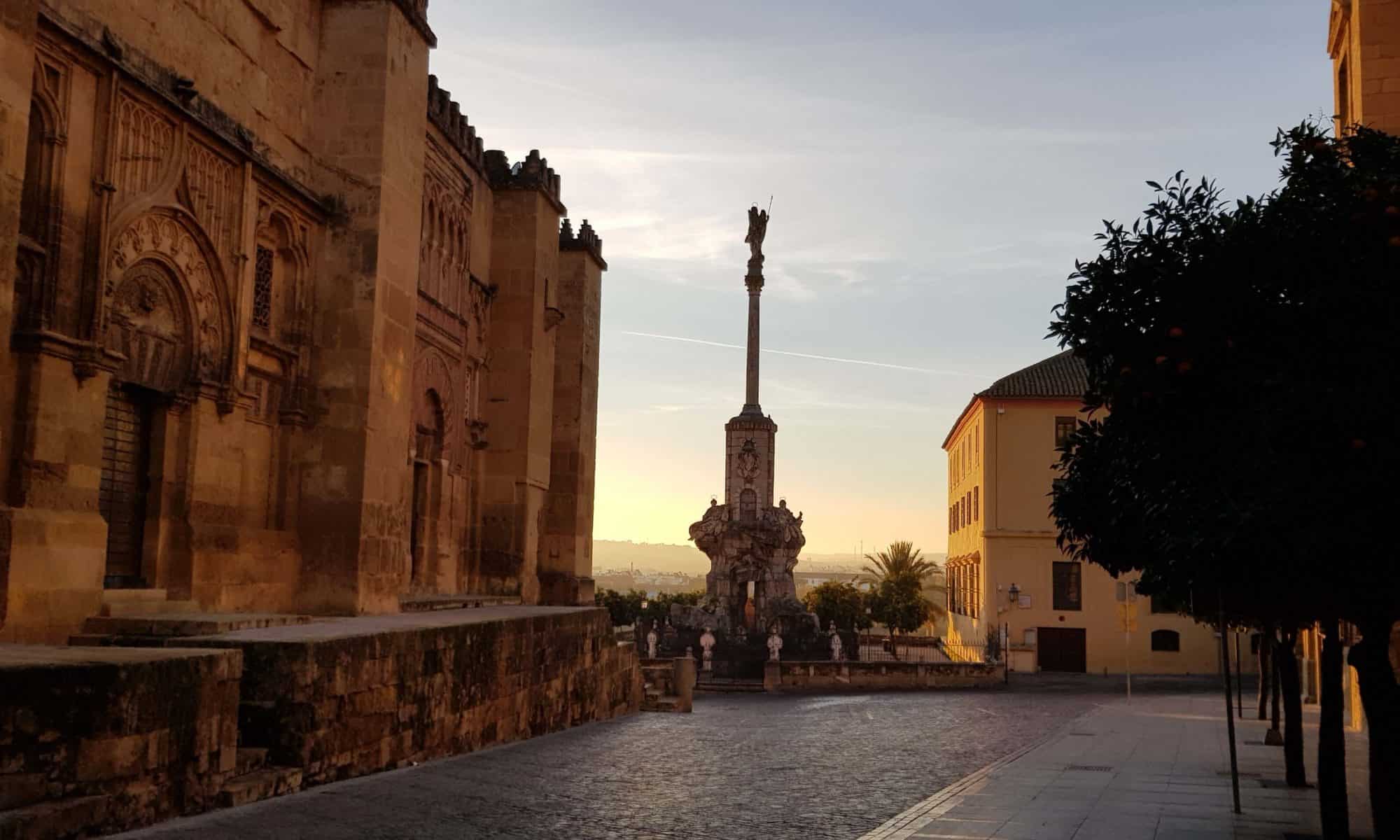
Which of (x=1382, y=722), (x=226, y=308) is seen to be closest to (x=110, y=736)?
(x=226, y=308)

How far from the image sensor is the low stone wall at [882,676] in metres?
33.7

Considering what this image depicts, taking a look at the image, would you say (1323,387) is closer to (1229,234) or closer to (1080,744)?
(1229,234)

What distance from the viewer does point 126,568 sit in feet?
38.7

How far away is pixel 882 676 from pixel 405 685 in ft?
78.5

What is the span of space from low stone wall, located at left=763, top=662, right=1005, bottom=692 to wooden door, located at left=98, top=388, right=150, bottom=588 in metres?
23.6

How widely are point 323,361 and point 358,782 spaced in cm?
578

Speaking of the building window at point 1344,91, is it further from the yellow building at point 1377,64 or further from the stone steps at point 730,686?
the stone steps at point 730,686

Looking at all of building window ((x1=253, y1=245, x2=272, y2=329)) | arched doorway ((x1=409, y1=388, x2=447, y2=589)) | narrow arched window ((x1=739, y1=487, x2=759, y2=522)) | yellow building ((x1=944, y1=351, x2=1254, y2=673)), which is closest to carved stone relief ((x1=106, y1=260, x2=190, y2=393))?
building window ((x1=253, y1=245, x2=272, y2=329))

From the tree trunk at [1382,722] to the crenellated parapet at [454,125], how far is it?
15.0 m

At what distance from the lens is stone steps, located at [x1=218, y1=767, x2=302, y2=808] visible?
862 centimetres

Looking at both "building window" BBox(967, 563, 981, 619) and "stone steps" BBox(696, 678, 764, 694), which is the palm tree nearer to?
"building window" BBox(967, 563, 981, 619)

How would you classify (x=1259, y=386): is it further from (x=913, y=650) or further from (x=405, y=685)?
(x=913, y=650)

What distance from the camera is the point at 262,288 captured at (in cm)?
1382

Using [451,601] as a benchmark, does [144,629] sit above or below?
below
